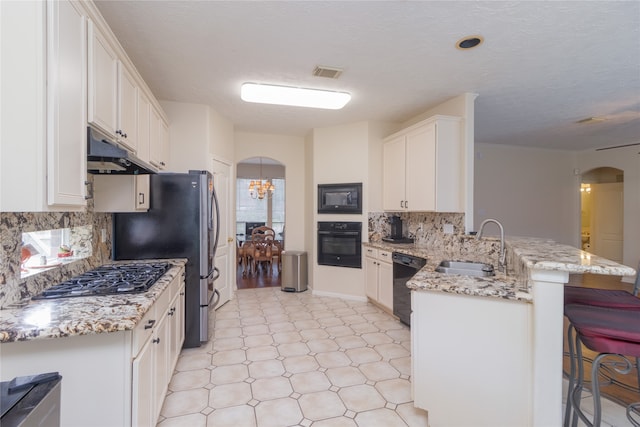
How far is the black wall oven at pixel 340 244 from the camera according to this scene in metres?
4.40

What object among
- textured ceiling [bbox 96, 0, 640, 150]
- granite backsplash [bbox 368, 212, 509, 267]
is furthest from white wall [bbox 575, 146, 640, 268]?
granite backsplash [bbox 368, 212, 509, 267]

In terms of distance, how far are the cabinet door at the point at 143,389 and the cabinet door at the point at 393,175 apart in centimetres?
315

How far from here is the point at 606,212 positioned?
6695 mm

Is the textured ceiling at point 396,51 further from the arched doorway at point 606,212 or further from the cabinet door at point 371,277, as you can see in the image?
the arched doorway at point 606,212

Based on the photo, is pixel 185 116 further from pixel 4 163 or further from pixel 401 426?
pixel 401 426

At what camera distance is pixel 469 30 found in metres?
2.17

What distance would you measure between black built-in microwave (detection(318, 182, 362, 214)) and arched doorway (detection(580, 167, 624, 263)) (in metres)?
5.79

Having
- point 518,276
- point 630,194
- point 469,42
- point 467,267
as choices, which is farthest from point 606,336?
point 630,194

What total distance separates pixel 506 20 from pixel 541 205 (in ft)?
17.9

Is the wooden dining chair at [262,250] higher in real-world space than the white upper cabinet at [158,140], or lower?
lower

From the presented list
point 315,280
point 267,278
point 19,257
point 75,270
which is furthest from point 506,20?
point 267,278

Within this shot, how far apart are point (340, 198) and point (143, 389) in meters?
3.42

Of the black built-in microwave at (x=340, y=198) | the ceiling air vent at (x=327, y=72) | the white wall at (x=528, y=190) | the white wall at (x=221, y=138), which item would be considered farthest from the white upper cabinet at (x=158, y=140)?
the white wall at (x=528, y=190)

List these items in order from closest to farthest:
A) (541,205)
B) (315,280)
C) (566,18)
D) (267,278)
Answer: (566,18) < (315,280) < (267,278) < (541,205)
